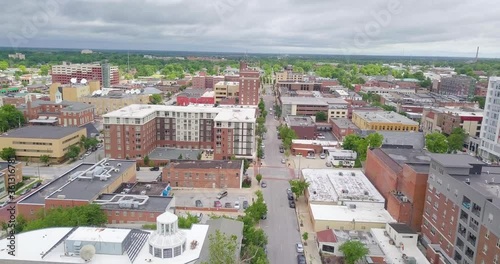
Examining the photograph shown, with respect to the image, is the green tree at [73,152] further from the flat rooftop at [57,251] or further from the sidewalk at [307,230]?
the sidewalk at [307,230]

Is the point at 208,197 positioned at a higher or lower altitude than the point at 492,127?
lower

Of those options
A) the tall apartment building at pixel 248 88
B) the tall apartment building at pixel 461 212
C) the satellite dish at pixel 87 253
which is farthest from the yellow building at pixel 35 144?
the tall apartment building at pixel 461 212

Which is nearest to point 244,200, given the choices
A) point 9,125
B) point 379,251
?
point 379,251

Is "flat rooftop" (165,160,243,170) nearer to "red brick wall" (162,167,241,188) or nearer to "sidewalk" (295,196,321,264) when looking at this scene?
"red brick wall" (162,167,241,188)

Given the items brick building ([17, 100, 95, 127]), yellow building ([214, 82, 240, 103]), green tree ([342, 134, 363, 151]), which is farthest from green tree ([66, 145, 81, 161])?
yellow building ([214, 82, 240, 103])

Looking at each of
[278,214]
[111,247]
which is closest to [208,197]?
[278,214]

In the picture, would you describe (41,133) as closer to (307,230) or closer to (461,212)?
(307,230)
